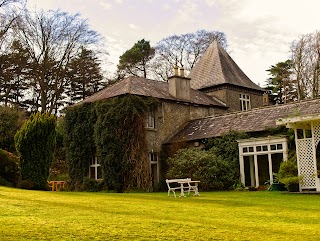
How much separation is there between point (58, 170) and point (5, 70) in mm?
12066

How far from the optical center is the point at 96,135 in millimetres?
24562

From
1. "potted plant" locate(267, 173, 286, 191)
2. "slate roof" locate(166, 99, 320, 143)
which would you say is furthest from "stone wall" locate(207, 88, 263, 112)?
"potted plant" locate(267, 173, 286, 191)

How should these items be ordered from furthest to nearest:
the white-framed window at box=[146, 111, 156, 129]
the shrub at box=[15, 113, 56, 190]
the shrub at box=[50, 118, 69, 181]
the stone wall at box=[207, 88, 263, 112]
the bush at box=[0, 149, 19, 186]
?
1. the shrub at box=[50, 118, 69, 181]
2. the stone wall at box=[207, 88, 263, 112]
3. the white-framed window at box=[146, 111, 156, 129]
4. the bush at box=[0, 149, 19, 186]
5. the shrub at box=[15, 113, 56, 190]

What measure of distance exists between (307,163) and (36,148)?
38.6ft

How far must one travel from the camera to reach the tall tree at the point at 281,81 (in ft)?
145

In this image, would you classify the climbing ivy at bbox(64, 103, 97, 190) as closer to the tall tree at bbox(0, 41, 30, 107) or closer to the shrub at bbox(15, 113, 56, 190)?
the shrub at bbox(15, 113, 56, 190)

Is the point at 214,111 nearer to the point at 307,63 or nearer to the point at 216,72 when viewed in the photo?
the point at 216,72

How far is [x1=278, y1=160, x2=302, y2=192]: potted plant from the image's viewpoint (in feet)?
60.3

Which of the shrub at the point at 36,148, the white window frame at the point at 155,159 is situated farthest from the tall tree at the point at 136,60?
the shrub at the point at 36,148

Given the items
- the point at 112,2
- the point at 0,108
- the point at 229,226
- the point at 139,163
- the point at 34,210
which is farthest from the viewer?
the point at 0,108

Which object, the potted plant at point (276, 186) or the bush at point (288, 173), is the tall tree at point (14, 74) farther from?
the bush at point (288, 173)

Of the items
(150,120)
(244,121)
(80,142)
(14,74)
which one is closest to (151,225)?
(244,121)

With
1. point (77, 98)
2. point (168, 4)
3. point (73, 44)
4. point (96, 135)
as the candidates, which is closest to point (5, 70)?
point (73, 44)

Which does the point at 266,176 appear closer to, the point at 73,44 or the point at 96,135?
the point at 96,135
